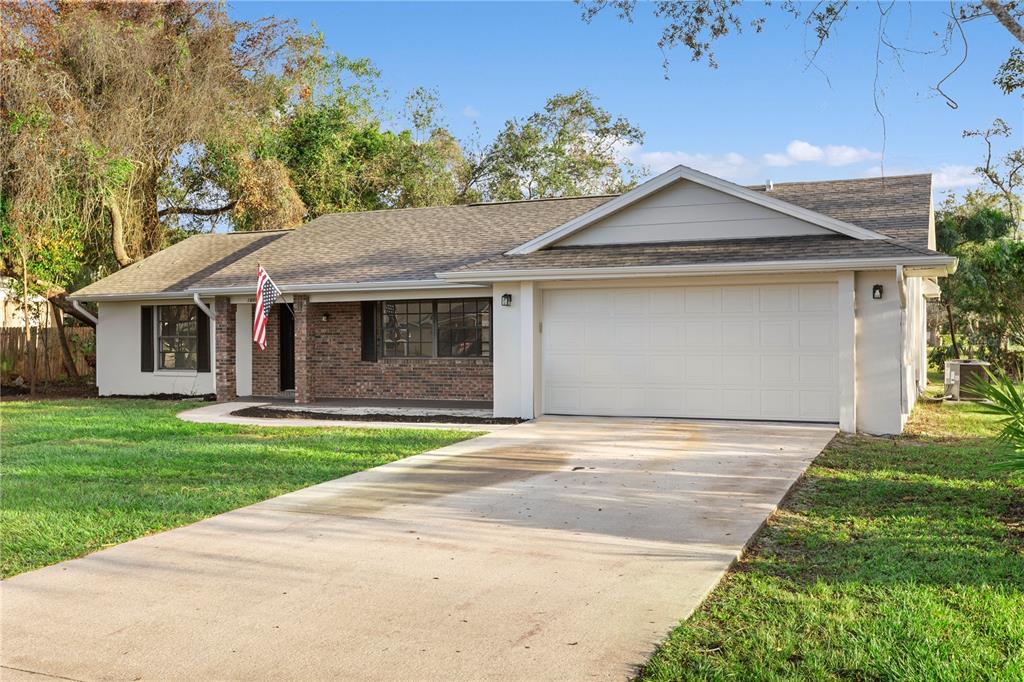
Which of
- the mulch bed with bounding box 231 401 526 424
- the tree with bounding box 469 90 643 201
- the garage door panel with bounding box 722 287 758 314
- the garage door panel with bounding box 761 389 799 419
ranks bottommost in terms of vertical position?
the mulch bed with bounding box 231 401 526 424

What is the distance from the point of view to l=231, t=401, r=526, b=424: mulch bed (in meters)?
14.2

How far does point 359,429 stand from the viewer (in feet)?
43.3

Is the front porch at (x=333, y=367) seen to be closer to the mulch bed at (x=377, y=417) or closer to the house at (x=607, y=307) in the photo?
the house at (x=607, y=307)

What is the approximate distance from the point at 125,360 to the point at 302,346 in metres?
5.78

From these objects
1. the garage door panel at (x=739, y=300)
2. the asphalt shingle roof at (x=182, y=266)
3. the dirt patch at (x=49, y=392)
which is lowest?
the dirt patch at (x=49, y=392)

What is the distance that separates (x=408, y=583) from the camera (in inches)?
212

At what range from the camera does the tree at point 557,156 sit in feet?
120

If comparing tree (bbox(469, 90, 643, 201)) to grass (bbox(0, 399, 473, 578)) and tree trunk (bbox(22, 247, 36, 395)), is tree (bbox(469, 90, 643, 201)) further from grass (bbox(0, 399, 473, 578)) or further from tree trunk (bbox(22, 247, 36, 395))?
grass (bbox(0, 399, 473, 578))

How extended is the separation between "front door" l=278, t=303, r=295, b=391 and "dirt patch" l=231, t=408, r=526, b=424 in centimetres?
315

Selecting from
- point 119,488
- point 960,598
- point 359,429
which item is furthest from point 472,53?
point 960,598

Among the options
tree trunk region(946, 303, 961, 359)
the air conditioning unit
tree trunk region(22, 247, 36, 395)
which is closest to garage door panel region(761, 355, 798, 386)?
the air conditioning unit

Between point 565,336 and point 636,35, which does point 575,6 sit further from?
point 565,336

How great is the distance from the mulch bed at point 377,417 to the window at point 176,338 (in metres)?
4.43

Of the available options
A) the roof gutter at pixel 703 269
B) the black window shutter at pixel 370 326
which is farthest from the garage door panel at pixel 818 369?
the black window shutter at pixel 370 326
